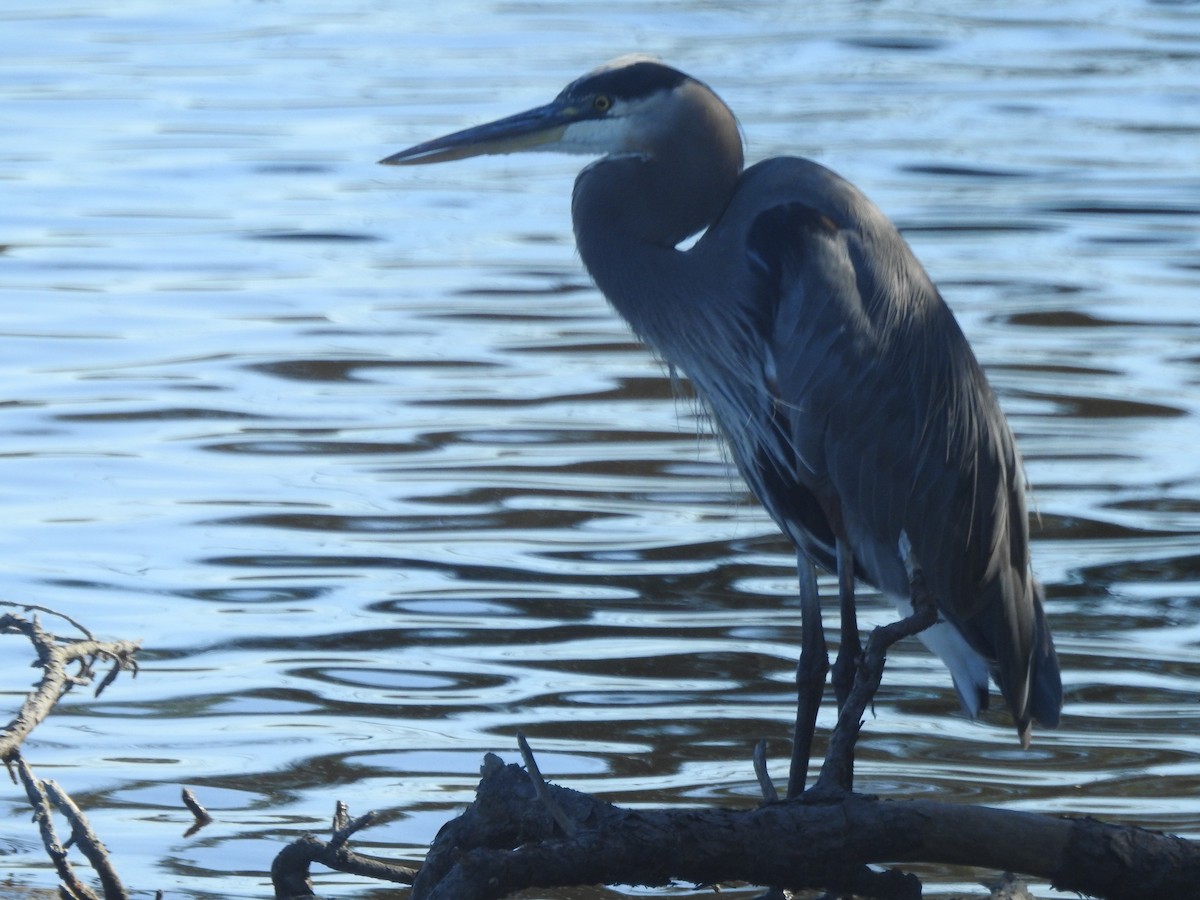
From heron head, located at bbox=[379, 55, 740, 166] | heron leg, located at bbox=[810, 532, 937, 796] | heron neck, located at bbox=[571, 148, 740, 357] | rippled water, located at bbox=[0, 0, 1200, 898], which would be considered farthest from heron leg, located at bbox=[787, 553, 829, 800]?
heron head, located at bbox=[379, 55, 740, 166]

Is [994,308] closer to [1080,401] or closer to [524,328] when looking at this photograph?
[1080,401]

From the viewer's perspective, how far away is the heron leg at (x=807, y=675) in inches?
162

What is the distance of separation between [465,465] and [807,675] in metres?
2.53

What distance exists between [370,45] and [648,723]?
1252 cm

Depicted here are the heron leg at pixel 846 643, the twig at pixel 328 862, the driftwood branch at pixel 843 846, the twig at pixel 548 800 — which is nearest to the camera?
the twig at pixel 548 800

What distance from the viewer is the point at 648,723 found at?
15.4 ft

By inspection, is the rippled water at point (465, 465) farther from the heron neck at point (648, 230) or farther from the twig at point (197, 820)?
the heron neck at point (648, 230)

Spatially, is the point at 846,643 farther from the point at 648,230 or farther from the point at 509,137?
the point at 509,137

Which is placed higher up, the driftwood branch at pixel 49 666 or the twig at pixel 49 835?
the driftwood branch at pixel 49 666

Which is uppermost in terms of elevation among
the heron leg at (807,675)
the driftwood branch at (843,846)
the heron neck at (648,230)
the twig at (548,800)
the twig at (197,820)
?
the heron neck at (648,230)

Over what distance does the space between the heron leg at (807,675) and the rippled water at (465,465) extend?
0.18 meters

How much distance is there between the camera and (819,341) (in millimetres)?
4395

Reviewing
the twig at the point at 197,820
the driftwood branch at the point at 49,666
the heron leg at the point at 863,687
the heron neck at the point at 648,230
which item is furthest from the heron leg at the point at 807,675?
the driftwood branch at the point at 49,666

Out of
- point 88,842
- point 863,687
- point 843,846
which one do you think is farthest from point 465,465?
point 843,846
